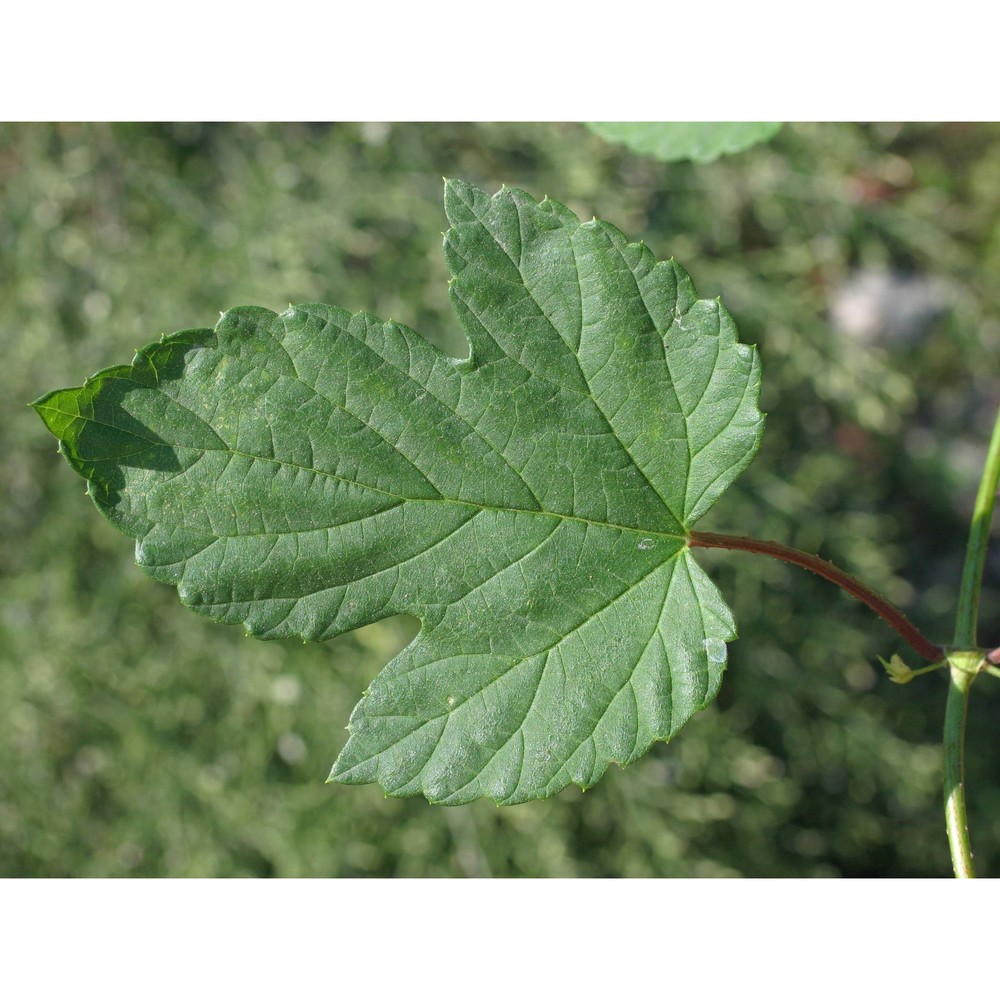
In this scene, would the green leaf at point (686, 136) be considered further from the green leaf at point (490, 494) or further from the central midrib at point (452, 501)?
the central midrib at point (452, 501)

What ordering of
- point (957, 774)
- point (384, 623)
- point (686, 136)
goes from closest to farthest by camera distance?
point (957, 774), point (686, 136), point (384, 623)

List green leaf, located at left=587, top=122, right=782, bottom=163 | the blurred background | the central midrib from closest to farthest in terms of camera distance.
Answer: the central midrib < green leaf, located at left=587, top=122, right=782, bottom=163 < the blurred background

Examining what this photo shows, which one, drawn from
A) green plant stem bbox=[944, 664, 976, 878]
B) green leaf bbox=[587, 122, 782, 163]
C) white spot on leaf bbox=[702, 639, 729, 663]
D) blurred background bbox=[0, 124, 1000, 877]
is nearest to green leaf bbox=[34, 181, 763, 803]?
white spot on leaf bbox=[702, 639, 729, 663]

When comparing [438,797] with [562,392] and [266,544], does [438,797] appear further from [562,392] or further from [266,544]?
[562,392]

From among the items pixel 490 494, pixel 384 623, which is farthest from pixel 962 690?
pixel 384 623

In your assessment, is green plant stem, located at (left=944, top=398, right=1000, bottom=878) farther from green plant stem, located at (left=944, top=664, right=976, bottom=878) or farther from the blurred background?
the blurred background

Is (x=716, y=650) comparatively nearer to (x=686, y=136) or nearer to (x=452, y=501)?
(x=452, y=501)

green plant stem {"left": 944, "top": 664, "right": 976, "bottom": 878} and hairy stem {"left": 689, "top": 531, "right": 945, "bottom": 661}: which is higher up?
hairy stem {"left": 689, "top": 531, "right": 945, "bottom": 661}
